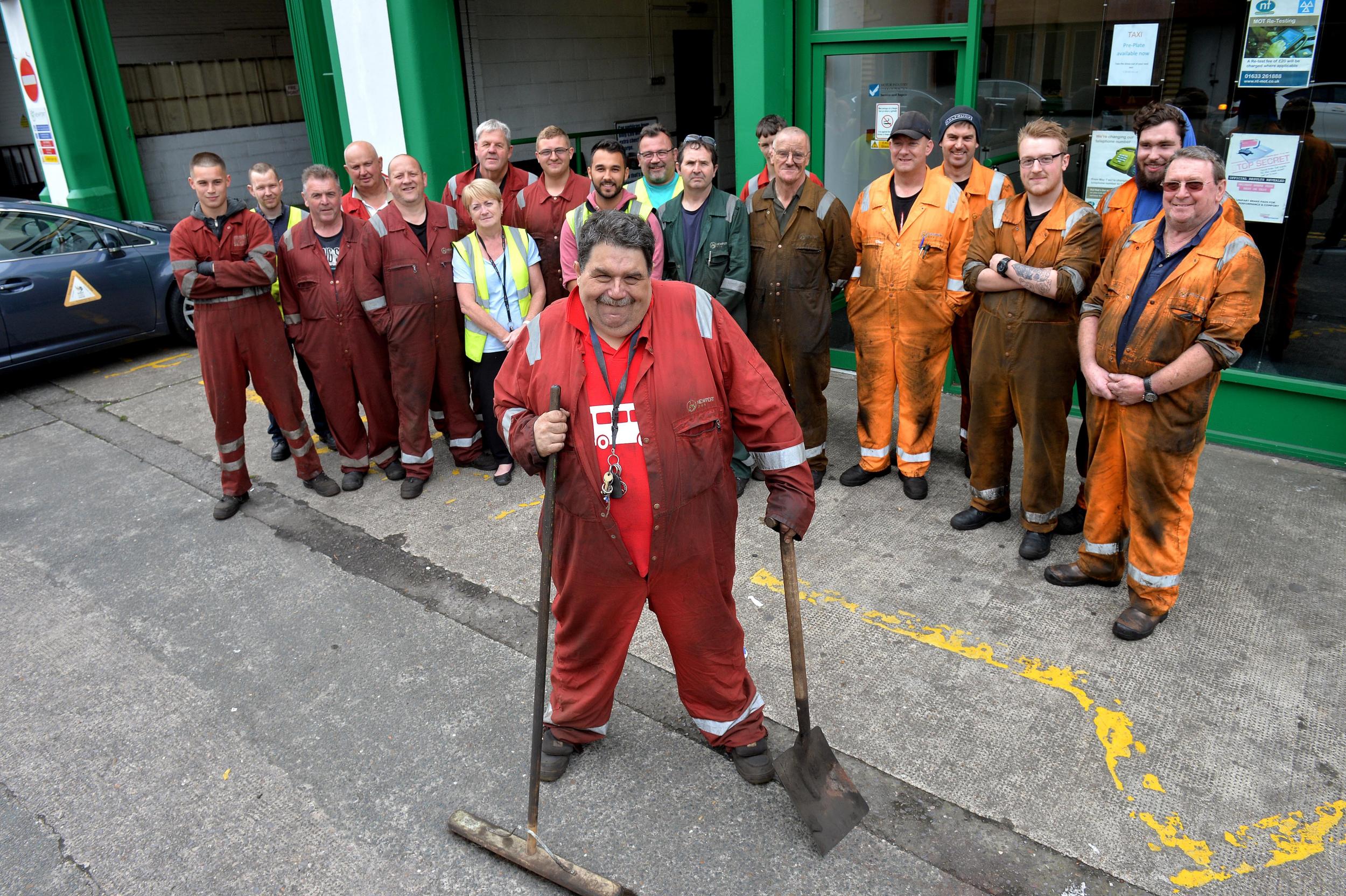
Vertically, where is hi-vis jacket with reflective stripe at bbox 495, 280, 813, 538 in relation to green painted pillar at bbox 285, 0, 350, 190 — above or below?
below

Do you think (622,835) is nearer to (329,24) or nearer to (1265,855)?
(1265,855)

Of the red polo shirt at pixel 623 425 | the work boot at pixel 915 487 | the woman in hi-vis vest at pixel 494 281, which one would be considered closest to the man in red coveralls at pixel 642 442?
the red polo shirt at pixel 623 425

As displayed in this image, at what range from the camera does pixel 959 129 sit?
5133mm

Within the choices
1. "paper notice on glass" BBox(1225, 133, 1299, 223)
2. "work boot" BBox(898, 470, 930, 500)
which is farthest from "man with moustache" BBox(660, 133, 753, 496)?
"paper notice on glass" BBox(1225, 133, 1299, 223)

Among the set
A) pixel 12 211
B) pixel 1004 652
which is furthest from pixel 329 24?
pixel 1004 652

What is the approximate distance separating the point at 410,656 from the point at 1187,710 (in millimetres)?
3282

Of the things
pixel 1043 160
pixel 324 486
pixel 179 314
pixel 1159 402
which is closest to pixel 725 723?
pixel 1159 402

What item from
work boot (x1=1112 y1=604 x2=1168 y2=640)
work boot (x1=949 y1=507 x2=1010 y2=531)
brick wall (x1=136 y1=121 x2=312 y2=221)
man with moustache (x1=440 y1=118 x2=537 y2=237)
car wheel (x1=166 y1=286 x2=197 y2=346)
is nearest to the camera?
work boot (x1=1112 y1=604 x2=1168 y2=640)

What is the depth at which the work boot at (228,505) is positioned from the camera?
585 centimetres

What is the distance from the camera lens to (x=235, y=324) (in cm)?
566

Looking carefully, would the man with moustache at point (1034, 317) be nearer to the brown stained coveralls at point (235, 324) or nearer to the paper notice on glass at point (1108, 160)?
the paper notice on glass at point (1108, 160)

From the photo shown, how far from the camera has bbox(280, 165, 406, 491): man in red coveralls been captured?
576cm

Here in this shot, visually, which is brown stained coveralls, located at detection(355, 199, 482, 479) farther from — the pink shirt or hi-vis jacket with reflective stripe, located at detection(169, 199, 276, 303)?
the pink shirt

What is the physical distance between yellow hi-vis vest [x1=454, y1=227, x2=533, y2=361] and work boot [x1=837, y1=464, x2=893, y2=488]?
7.29ft
